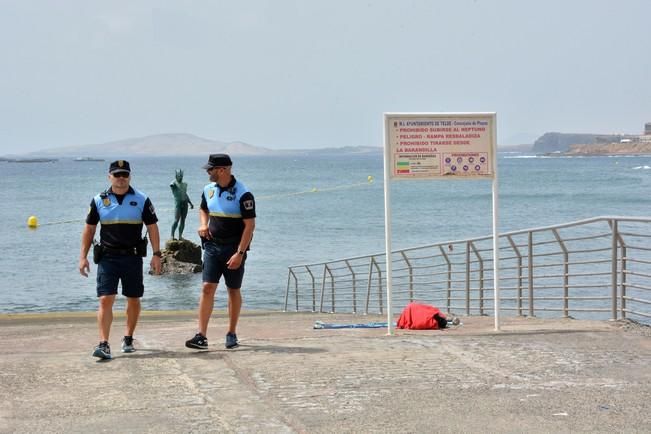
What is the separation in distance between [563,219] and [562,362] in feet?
175

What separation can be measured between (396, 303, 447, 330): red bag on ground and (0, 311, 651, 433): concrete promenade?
1.67 ft

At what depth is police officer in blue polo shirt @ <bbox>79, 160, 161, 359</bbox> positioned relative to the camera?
7793 mm

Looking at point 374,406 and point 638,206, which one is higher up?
point 374,406

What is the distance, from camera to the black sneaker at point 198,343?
8016 mm

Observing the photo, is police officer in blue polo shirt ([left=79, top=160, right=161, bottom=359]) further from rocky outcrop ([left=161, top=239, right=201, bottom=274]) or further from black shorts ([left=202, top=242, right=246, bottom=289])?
rocky outcrop ([left=161, top=239, right=201, bottom=274])

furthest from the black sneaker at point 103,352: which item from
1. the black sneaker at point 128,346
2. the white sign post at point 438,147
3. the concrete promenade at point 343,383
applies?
the white sign post at point 438,147

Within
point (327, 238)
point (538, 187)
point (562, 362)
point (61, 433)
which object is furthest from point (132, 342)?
point (538, 187)

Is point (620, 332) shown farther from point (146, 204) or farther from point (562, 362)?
point (146, 204)

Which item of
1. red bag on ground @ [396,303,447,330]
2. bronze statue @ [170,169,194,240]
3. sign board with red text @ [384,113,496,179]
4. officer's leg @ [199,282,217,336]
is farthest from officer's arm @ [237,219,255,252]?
bronze statue @ [170,169,194,240]

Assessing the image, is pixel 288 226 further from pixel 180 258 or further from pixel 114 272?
pixel 114 272

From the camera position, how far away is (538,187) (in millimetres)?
100188

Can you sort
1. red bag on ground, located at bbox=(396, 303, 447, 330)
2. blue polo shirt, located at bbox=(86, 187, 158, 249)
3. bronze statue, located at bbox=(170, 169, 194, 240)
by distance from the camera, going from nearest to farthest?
blue polo shirt, located at bbox=(86, 187, 158, 249) → red bag on ground, located at bbox=(396, 303, 447, 330) → bronze statue, located at bbox=(170, 169, 194, 240)

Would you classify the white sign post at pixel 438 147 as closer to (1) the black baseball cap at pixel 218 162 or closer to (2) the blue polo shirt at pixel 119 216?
(1) the black baseball cap at pixel 218 162

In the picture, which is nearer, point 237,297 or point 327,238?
point 237,297
